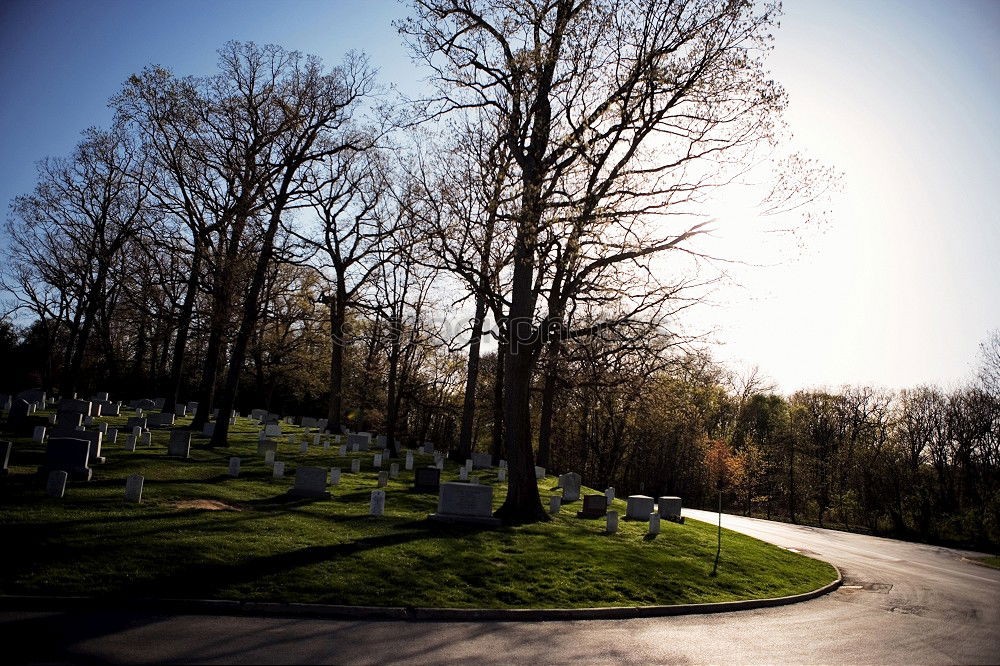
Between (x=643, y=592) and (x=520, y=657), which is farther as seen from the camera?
(x=643, y=592)

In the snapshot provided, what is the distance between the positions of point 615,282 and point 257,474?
1177cm

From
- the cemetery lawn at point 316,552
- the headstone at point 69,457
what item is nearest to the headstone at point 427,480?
the cemetery lawn at point 316,552

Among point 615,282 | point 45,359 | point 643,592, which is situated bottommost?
point 643,592

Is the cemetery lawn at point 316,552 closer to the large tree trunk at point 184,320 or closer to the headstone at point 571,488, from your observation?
the headstone at point 571,488

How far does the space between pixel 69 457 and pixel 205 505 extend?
3363 mm

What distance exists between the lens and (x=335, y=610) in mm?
8555

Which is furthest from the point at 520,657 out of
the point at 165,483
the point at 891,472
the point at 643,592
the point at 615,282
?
the point at 891,472

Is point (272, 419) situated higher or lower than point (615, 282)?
lower

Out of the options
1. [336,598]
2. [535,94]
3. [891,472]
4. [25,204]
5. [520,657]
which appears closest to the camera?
[520,657]

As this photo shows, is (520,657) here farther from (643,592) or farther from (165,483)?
(165,483)

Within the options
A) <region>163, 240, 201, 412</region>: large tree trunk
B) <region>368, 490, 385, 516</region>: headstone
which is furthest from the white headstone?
<region>163, 240, 201, 412</region>: large tree trunk

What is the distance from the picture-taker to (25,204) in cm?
3625

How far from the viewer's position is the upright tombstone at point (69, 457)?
44.8ft

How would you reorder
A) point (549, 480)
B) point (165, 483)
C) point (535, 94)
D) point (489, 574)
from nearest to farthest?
1. point (489, 574)
2. point (165, 483)
3. point (535, 94)
4. point (549, 480)
